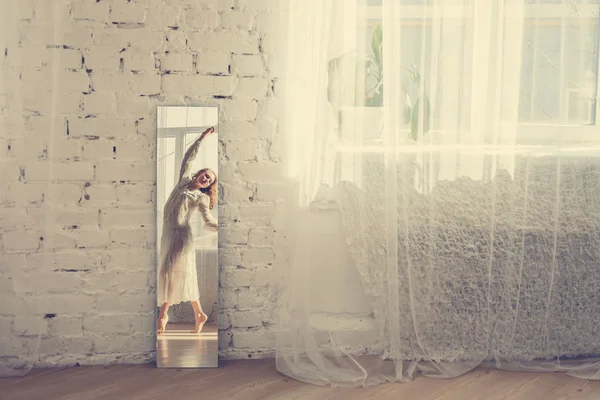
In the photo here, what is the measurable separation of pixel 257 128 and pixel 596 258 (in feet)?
4.43

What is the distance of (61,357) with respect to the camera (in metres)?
2.46

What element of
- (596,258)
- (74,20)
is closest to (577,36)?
(596,258)

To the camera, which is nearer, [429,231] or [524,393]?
[524,393]

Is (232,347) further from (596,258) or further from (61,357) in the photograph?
(596,258)

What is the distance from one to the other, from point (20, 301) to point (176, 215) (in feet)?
2.08

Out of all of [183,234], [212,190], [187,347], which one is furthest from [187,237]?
[187,347]

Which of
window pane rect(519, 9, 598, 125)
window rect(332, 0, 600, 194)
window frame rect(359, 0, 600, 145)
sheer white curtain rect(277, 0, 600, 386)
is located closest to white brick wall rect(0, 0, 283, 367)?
sheer white curtain rect(277, 0, 600, 386)

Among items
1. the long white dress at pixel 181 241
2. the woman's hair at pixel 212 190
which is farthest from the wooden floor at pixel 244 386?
the woman's hair at pixel 212 190

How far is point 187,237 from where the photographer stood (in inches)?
95.3

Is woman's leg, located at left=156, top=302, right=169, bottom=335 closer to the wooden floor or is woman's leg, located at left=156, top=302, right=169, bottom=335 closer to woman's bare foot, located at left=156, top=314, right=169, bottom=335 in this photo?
woman's bare foot, located at left=156, top=314, right=169, bottom=335

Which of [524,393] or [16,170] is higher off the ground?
[16,170]

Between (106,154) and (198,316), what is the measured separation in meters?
0.67

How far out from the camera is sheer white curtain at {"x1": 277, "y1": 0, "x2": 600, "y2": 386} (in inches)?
94.6

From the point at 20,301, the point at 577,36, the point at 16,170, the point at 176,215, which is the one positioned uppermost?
the point at 577,36
